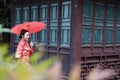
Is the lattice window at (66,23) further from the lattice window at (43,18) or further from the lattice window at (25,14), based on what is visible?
the lattice window at (25,14)

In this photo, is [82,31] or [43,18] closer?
[82,31]

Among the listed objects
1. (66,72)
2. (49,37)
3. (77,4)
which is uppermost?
(77,4)

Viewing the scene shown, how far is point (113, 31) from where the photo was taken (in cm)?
809

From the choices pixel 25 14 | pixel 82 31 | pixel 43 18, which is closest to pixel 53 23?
pixel 43 18

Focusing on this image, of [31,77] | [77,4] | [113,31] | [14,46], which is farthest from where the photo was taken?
[14,46]

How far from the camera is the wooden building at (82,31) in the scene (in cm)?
711

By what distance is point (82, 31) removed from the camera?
7195 mm

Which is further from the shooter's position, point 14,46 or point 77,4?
point 14,46

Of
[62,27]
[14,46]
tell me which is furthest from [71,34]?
[14,46]

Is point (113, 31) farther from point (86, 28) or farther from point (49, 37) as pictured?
point (49, 37)

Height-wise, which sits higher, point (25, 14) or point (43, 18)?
point (25, 14)

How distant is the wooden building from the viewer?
7.11 meters

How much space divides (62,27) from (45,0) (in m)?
1.14

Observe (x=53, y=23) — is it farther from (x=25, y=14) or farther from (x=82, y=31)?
(x=25, y=14)
